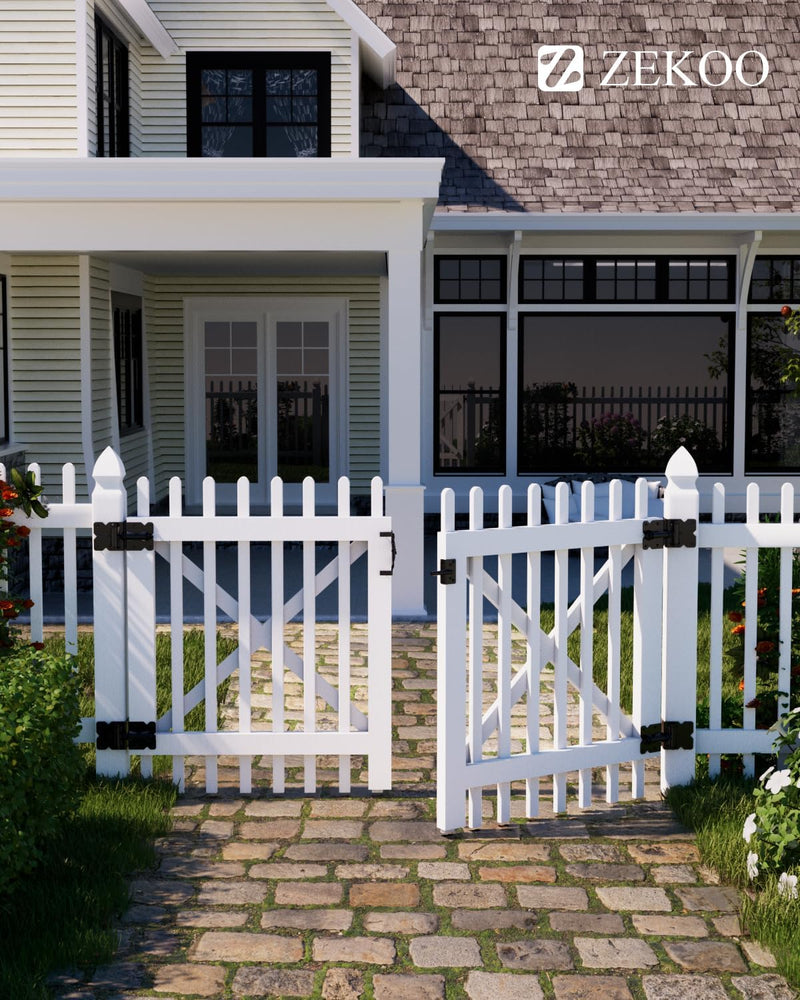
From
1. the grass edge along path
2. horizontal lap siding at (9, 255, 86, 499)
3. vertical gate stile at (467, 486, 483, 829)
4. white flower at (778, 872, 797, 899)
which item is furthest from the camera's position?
horizontal lap siding at (9, 255, 86, 499)

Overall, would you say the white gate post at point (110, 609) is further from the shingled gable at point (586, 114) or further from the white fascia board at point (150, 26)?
the shingled gable at point (586, 114)

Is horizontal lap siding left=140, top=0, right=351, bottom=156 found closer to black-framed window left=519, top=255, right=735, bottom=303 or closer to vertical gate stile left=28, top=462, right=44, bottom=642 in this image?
black-framed window left=519, top=255, right=735, bottom=303

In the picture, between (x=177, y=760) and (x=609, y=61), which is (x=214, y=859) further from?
(x=609, y=61)

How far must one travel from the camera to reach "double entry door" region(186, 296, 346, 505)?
15.6 m

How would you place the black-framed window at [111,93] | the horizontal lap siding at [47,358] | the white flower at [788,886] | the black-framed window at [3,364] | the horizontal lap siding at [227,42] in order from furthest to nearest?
the horizontal lap siding at [227,42] < the black-framed window at [111,93] < the horizontal lap siding at [47,358] < the black-framed window at [3,364] < the white flower at [788,886]

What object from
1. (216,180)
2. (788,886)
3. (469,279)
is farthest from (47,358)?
(788,886)

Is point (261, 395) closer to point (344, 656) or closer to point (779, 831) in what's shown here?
point (344, 656)

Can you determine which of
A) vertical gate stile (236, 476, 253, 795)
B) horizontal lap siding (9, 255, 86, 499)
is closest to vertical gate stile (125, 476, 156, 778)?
vertical gate stile (236, 476, 253, 795)

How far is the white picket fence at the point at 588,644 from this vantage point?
555 centimetres

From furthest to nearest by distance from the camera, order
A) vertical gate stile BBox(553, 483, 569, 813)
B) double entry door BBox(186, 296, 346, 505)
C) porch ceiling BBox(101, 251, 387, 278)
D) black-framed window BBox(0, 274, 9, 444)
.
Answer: double entry door BBox(186, 296, 346, 505), black-framed window BBox(0, 274, 9, 444), porch ceiling BBox(101, 251, 387, 278), vertical gate stile BBox(553, 483, 569, 813)

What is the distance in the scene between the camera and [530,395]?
15859mm

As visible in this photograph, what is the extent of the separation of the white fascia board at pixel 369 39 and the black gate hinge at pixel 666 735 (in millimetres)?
9434

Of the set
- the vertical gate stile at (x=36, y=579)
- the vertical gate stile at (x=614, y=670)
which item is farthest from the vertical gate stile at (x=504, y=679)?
the vertical gate stile at (x=36, y=579)

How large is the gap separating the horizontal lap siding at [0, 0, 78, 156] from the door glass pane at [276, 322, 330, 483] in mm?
4030
